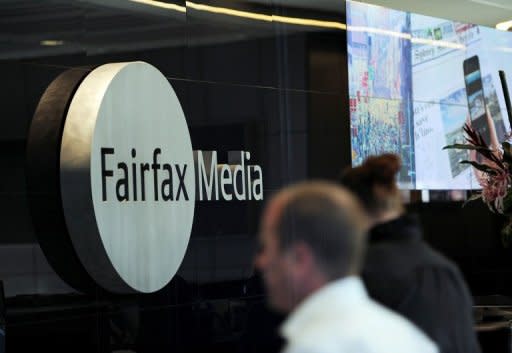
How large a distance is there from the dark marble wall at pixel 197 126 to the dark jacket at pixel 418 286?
5.60 feet

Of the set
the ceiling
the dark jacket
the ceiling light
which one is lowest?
the dark jacket

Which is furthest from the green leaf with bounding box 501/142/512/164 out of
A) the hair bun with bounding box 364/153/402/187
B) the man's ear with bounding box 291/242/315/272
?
the man's ear with bounding box 291/242/315/272

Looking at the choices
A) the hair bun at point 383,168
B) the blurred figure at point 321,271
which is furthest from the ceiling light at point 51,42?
the blurred figure at point 321,271

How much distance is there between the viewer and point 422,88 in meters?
8.12

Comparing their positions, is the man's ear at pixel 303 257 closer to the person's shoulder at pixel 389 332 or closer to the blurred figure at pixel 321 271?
the blurred figure at pixel 321 271

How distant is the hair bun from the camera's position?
243 centimetres

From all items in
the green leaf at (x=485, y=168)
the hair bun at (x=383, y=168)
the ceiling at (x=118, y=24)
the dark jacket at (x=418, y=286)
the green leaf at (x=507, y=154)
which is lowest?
the dark jacket at (x=418, y=286)

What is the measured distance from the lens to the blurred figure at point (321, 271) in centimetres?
140

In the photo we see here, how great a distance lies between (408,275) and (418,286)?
0.11 feet

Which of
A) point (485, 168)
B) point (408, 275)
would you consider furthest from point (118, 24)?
point (408, 275)

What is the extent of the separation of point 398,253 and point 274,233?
3.28 feet

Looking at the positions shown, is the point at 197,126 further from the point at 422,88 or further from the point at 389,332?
the point at 389,332

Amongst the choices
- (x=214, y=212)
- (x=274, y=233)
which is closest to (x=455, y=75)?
(x=214, y=212)

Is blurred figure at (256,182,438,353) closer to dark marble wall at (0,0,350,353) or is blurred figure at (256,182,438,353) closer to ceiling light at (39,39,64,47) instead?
dark marble wall at (0,0,350,353)
